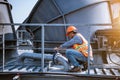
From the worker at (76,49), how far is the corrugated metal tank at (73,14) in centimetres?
525

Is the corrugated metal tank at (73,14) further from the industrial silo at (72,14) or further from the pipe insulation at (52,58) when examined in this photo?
the pipe insulation at (52,58)

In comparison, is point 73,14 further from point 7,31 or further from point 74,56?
point 74,56

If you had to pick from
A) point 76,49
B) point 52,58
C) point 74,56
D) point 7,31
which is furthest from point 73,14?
point 74,56

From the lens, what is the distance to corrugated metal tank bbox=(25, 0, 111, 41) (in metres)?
13.4

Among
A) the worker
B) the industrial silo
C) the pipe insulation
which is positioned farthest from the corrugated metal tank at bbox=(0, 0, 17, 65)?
the worker

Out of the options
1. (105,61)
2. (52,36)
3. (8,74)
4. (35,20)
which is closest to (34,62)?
(8,74)

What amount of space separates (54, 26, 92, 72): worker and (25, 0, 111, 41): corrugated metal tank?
207 inches

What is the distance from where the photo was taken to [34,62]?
382 inches

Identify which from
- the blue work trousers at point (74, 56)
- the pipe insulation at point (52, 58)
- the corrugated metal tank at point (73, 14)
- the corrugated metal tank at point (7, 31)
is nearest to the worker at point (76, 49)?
the blue work trousers at point (74, 56)

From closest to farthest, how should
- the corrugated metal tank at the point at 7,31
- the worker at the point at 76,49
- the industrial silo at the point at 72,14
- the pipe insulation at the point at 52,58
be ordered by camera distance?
1. the worker at the point at 76,49
2. the pipe insulation at the point at 52,58
3. the corrugated metal tank at the point at 7,31
4. the industrial silo at the point at 72,14

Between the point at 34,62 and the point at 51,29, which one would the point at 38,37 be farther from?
the point at 34,62

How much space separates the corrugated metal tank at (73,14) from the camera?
13352 mm

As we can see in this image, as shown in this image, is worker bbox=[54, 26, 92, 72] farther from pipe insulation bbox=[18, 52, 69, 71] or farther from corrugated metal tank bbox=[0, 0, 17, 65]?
corrugated metal tank bbox=[0, 0, 17, 65]

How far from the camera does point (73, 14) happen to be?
13.4m
